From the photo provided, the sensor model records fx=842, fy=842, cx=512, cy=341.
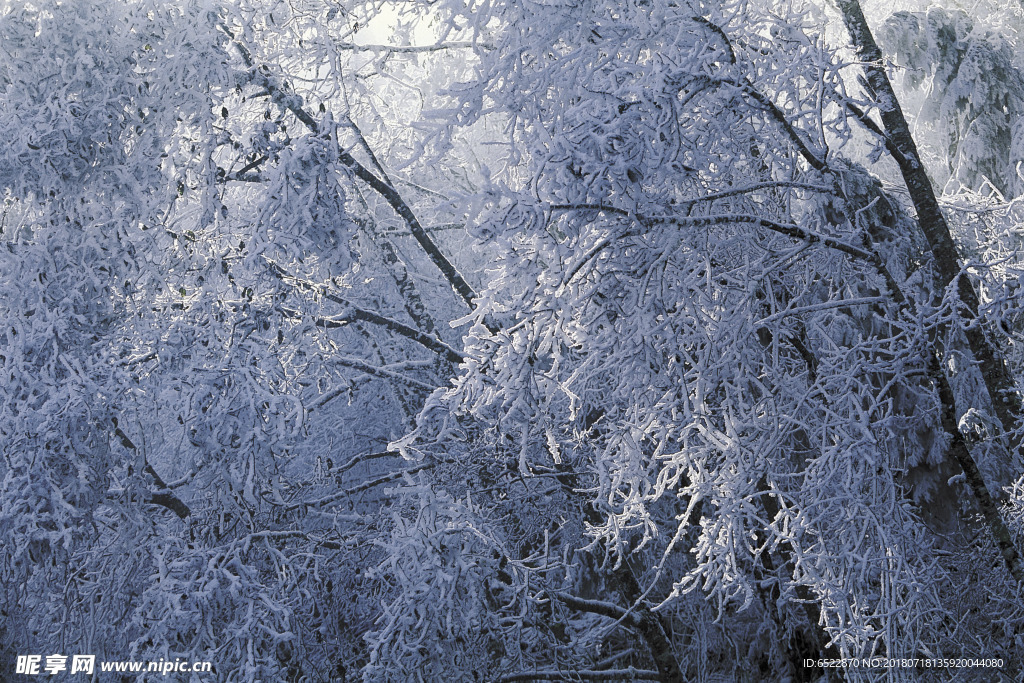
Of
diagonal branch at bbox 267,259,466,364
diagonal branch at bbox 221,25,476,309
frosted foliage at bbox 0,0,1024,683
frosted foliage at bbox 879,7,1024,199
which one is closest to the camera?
frosted foliage at bbox 0,0,1024,683

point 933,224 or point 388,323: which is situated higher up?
point 388,323

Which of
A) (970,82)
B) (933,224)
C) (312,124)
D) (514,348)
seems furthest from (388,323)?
(970,82)

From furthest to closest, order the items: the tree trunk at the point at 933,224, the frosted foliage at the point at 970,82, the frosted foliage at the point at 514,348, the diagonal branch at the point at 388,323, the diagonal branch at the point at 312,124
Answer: the frosted foliage at the point at 970,82 → the diagonal branch at the point at 388,323 → the diagonal branch at the point at 312,124 → the tree trunk at the point at 933,224 → the frosted foliage at the point at 514,348

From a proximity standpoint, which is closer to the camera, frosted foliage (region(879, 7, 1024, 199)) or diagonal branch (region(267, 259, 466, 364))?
diagonal branch (region(267, 259, 466, 364))

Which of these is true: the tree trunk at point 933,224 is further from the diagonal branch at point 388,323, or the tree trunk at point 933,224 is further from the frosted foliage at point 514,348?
the diagonal branch at point 388,323

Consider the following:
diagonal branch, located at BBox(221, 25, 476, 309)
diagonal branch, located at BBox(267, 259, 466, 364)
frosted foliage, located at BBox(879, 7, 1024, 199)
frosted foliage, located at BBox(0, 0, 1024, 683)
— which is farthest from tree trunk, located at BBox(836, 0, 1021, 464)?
frosted foliage, located at BBox(879, 7, 1024, 199)

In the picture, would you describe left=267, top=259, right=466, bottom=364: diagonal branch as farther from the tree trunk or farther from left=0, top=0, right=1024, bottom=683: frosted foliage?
the tree trunk

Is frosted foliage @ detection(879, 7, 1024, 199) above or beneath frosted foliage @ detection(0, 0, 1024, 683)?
above

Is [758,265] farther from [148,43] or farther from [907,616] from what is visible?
[148,43]

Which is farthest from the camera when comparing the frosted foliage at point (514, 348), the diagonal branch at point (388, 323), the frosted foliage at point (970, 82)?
the frosted foliage at point (970, 82)

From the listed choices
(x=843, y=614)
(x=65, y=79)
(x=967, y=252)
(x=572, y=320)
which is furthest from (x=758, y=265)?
(x=65, y=79)

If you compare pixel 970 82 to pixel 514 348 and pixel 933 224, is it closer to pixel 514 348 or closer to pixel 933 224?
pixel 933 224

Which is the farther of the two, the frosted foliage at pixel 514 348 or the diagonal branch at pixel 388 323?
the diagonal branch at pixel 388 323

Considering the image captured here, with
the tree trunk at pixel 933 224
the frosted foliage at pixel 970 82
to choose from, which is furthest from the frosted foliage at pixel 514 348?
the frosted foliage at pixel 970 82
